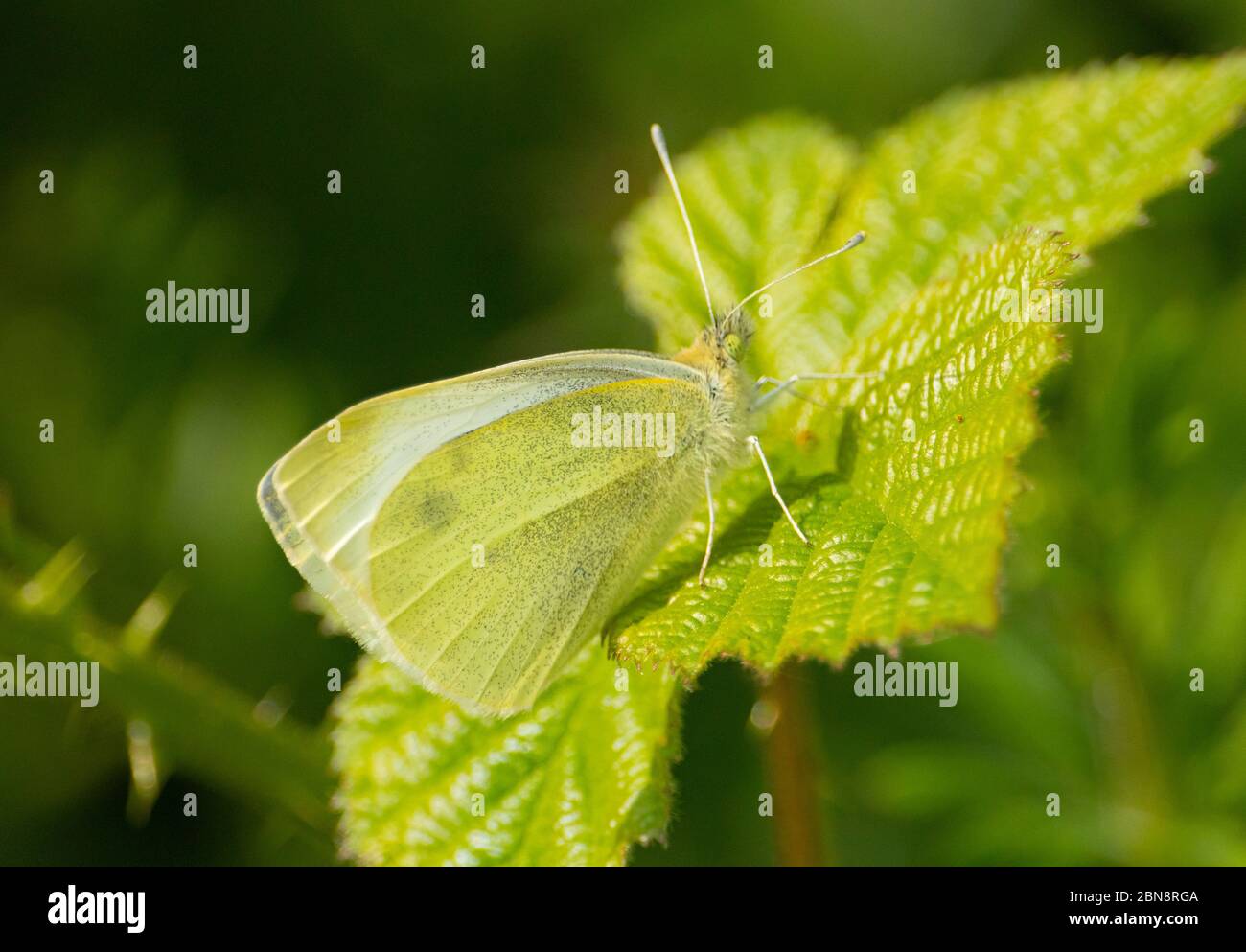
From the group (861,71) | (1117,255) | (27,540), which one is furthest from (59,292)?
(1117,255)

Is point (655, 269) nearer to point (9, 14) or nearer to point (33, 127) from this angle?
point (33, 127)

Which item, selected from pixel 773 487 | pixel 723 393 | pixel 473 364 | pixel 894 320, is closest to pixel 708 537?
pixel 773 487

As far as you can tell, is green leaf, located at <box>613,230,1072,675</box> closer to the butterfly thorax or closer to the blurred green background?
the butterfly thorax

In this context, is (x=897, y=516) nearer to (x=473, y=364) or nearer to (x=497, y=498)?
(x=497, y=498)

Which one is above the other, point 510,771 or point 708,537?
point 708,537

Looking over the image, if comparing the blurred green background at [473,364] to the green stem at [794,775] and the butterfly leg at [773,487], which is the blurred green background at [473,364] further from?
the butterfly leg at [773,487]

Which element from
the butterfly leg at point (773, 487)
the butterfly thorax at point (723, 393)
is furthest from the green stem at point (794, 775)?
the butterfly thorax at point (723, 393)

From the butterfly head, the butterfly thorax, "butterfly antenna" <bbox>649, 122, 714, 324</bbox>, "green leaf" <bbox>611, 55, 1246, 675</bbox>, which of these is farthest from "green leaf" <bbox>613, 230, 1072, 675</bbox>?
"butterfly antenna" <bbox>649, 122, 714, 324</bbox>

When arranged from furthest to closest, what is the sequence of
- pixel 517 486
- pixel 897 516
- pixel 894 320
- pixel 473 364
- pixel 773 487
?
pixel 473 364, pixel 517 486, pixel 894 320, pixel 773 487, pixel 897 516
